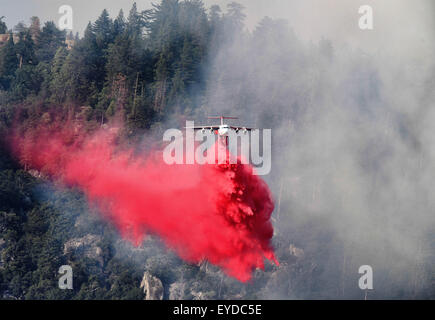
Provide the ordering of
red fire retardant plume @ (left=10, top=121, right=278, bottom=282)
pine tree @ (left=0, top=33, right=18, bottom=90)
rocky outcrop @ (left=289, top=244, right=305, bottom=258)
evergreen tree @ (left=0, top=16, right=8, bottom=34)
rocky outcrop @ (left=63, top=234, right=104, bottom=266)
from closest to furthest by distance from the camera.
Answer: red fire retardant plume @ (left=10, top=121, right=278, bottom=282) < rocky outcrop @ (left=63, top=234, right=104, bottom=266) < rocky outcrop @ (left=289, top=244, right=305, bottom=258) < pine tree @ (left=0, top=33, right=18, bottom=90) < evergreen tree @ (left=0, top=16, right=8, bottom=34)

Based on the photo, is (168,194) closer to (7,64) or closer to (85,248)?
(85,248)

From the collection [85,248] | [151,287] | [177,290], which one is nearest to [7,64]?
[85,248]

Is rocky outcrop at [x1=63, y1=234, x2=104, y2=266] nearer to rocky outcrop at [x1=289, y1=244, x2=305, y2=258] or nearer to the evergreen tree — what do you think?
rocky outcrop at [x1=289, y1=244, x2=305, y2=258]

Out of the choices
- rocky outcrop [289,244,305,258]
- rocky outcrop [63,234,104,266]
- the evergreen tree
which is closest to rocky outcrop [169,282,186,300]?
rocky outcrop [63,234,104,266]

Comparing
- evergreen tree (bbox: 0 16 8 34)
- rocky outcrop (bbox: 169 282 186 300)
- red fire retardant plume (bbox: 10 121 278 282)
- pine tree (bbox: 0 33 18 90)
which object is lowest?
rocky outcrop (bbox: 169 282 186 300)
